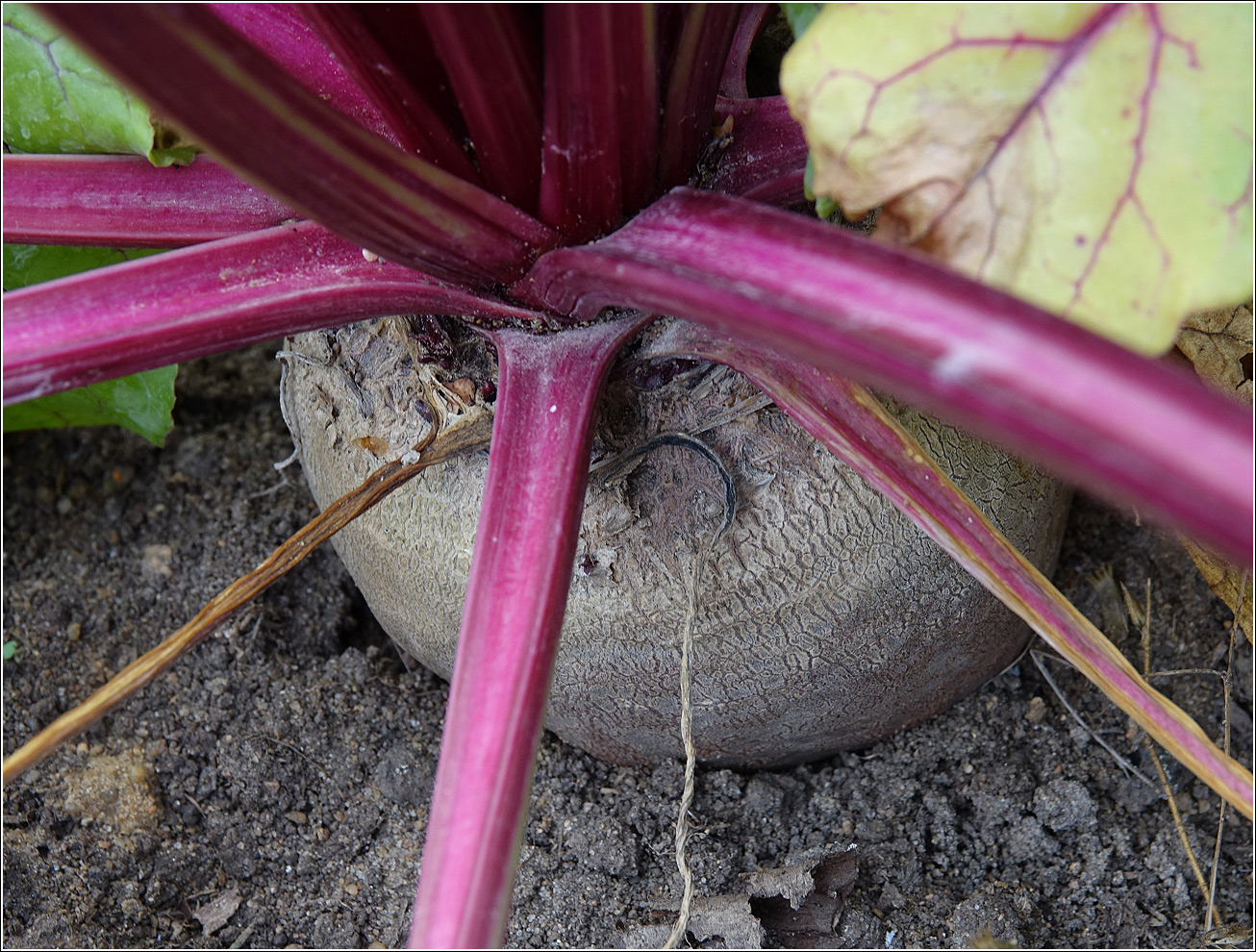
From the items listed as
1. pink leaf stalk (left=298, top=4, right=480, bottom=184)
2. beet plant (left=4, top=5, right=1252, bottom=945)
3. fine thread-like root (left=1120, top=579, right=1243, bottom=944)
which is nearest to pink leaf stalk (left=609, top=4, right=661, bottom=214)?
beet plant (left=4, top=5, right=1252, bottom=945)

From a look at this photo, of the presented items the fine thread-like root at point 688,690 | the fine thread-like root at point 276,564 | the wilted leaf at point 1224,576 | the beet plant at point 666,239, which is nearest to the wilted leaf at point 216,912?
the fine thread-like root at point 276,564

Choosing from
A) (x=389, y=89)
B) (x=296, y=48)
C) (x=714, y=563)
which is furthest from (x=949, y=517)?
(x=296, y=48)

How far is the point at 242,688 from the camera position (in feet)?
3.84

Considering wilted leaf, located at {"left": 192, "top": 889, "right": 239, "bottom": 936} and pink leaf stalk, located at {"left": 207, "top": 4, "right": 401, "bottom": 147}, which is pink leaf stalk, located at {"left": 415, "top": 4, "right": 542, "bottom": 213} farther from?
wilted leaf, located at {"left": 192, "top": 889, "right": 239, "bottom": 936}

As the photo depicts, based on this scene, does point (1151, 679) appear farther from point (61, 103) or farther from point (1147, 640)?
point (61, 103)

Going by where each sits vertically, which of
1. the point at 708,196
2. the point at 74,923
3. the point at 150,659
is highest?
the point at 708,196

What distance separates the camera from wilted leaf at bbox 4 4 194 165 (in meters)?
0.81

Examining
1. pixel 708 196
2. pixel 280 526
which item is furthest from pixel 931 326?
pixel 280 526

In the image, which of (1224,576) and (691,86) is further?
(1224,576)

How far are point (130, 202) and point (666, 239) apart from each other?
0.47 metres

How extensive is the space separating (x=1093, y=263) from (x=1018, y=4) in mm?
135

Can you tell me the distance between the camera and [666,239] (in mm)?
614

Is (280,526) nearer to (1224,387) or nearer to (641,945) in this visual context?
(641,945)

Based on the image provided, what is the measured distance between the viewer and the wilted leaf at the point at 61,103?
31.9 inches
